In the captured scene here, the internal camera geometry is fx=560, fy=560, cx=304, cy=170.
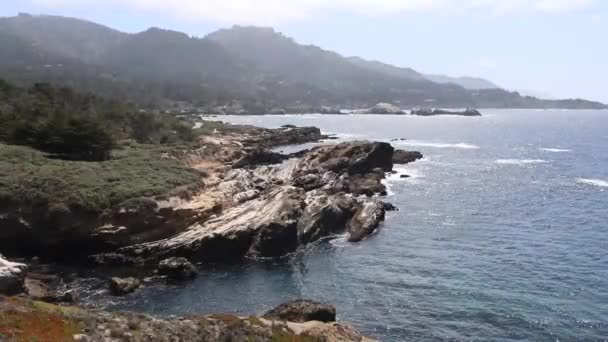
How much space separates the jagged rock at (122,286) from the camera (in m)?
40.5

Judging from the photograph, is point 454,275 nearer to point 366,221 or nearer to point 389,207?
point 366,221

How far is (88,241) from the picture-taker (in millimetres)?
48281

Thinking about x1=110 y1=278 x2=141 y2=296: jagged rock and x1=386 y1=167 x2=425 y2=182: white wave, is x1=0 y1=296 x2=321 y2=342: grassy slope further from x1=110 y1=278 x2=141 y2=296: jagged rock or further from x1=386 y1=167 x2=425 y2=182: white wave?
x1=386 y1=167 x2=425 y2=182: white wave

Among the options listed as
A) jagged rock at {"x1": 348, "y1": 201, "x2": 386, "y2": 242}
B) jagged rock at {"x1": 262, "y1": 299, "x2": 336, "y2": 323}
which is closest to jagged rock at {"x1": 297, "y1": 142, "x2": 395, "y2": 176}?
jagged rock at {"x1": 348, "y1": 201, "x2": 386, "y2": 242}

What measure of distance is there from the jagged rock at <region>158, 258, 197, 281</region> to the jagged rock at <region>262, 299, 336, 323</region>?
11.3m

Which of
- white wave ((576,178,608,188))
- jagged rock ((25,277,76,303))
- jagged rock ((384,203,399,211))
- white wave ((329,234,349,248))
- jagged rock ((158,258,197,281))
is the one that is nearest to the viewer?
jagged rock ((25,277,76,303))

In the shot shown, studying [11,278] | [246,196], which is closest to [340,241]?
[246,196]

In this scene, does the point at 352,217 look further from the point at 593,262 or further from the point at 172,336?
the point at 172,336

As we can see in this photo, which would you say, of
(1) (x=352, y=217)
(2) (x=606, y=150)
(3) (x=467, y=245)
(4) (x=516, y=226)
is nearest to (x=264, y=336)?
(3) (x=467, y=245)

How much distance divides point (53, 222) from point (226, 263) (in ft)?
49.6

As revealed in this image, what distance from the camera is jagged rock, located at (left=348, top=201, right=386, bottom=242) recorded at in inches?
2243

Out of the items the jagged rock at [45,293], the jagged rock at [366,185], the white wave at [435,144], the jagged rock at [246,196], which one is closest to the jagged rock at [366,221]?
the jagged rock at [246,196]

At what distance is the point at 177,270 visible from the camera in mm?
44375

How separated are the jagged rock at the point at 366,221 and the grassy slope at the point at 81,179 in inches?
698
